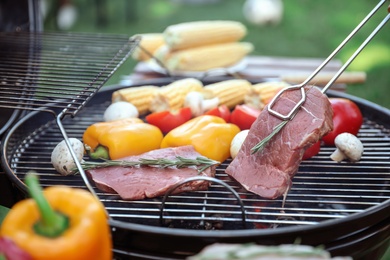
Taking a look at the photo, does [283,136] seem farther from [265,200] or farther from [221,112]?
[221,112]

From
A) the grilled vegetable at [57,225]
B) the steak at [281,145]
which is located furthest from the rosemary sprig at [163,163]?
the grilled vegetable at [57,225]

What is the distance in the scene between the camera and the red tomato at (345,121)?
3.05m

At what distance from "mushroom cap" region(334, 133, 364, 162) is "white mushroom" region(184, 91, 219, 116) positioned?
0.86 metres

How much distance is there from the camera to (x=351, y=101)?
11.1ft

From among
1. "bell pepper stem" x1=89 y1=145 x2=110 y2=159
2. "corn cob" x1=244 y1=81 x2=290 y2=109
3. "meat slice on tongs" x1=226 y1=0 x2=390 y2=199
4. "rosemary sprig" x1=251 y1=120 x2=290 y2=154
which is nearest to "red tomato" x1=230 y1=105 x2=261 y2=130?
"corn cob" x1=244 y1=81 x2=290 y2=109

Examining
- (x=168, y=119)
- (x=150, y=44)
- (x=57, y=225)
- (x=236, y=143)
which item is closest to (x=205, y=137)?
(x=236, y=143)

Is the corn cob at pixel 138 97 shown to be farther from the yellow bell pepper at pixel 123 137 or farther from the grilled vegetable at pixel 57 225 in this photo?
the grilled vegetable at pixel 57 225

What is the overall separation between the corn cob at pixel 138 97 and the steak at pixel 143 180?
90 cm

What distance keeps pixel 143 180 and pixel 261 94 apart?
4.07ft

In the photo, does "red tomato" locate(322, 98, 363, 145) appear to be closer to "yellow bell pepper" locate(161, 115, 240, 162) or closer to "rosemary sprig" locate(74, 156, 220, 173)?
"yellow bell pepper" locate(161, 115, 240, 162)

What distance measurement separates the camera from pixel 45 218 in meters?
1.48

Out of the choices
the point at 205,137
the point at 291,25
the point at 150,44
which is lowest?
the point at 291,25

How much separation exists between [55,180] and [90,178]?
175 mm

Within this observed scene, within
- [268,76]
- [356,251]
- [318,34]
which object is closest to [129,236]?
[356,251]
